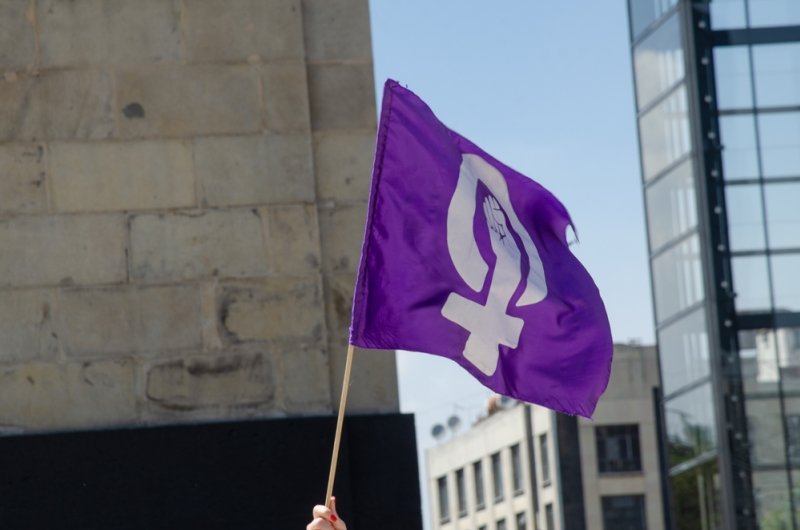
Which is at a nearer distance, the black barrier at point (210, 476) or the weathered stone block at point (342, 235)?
the black barrier at point (210, 476)

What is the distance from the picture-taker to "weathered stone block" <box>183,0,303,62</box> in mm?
7305

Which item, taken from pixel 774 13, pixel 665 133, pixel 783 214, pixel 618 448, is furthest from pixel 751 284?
pixel 618 448

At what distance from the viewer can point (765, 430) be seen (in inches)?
1133

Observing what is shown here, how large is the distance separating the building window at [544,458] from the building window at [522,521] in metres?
2.02

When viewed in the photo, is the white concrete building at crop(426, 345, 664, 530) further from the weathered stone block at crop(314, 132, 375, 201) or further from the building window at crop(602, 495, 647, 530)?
the weathered stone block at crop(314, 132, 375, 201)

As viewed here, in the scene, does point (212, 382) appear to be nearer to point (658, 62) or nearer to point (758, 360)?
point (758, 360)

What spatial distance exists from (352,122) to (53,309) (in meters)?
1.30

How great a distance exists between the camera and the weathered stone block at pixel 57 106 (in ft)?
23.4

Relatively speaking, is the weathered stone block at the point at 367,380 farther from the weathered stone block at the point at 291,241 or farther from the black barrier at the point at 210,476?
the weathered stone block at the point at 291,241

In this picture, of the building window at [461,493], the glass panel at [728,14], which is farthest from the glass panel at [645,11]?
the building window at [461,493]

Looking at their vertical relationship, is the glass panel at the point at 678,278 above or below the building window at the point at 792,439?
above

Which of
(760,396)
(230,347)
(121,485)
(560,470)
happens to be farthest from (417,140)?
(560,470)

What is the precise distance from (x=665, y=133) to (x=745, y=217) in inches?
104

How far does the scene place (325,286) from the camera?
7.16 meters
